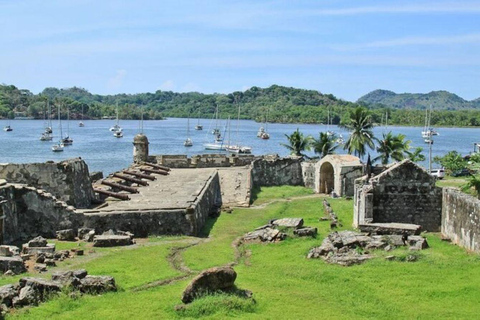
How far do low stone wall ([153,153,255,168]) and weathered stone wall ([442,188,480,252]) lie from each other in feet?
78.3

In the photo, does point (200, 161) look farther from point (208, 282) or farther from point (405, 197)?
point (208, 282)

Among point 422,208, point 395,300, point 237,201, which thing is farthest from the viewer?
point 237,201

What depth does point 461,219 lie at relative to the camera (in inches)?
874

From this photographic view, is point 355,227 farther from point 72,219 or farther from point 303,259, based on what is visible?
point 72,219

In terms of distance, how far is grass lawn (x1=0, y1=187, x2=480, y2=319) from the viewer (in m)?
13.5

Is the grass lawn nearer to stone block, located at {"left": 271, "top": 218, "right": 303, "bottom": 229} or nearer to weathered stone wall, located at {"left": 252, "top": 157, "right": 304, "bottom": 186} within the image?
stone block, located at {"left": 271, "top": 218, "right": 303, "bottom": 229}

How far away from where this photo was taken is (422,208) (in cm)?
2517

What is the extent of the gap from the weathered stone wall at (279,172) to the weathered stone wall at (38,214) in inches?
884

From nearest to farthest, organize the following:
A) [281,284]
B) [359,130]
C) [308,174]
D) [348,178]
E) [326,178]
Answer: [281,284], [348,178], [326,178], [308,174], [359,130]

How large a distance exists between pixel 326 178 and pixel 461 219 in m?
19.8

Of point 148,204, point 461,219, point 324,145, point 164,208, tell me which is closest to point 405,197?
point 461,219

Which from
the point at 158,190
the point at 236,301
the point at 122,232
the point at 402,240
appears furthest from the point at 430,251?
the point at 158,190

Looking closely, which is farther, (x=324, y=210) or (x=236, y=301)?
(x=324, y=210)

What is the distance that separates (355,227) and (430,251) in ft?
19.1
